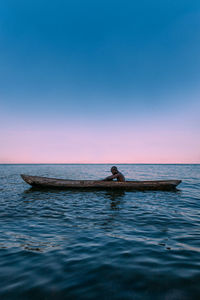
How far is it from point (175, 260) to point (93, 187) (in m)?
10.7

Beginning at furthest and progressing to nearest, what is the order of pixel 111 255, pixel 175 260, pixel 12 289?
1. pixel 111 255
2. pixel 175 260
3. pixel 12 289

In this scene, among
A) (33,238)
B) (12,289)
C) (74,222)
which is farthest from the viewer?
(74,222)

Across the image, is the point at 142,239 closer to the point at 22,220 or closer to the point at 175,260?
the point at 175,260

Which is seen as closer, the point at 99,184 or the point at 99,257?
the point at 99,257

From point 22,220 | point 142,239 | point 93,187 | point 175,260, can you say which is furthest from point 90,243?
point 93,187

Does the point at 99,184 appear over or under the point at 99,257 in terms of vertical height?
over

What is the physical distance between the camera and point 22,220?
6.63m

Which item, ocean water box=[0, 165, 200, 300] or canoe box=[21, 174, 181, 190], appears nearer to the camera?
ocean water box=[0, 165, 200, 300]

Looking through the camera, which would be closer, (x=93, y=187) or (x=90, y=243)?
(x=90, y=243)

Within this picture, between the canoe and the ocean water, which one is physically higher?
the canoe

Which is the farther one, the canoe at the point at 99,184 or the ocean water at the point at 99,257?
the canoe at the point at 99,184

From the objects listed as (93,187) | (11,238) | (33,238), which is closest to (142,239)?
(33,238)

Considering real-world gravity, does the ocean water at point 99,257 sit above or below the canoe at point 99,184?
below

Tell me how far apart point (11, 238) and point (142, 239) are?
3.97 meters
